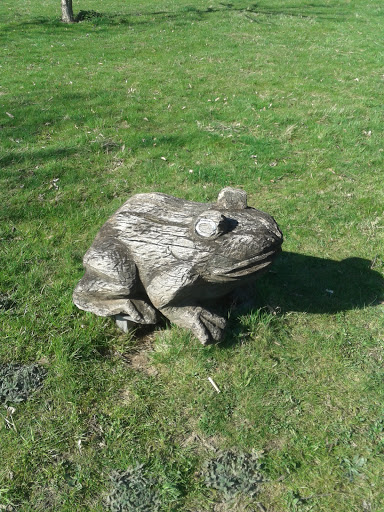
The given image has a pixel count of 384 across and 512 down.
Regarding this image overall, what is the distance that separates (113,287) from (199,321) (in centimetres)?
82

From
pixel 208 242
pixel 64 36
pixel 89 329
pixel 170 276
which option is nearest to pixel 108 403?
pixel 89 329

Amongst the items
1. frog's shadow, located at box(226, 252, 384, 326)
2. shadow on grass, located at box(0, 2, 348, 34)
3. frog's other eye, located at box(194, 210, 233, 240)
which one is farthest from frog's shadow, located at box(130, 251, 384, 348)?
shadow on grass, located at box(0, 2, 348, 34)

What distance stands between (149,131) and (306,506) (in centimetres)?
700

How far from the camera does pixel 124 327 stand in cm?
409

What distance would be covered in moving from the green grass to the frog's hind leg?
1.26 feet

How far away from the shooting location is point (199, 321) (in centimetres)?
365

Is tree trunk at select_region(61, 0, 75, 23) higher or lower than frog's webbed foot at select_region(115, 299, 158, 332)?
higher

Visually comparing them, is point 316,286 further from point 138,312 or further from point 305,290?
point 138,312

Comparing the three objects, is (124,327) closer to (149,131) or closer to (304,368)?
(304,368)

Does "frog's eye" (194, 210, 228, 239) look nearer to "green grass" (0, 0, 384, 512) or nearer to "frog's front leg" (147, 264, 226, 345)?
"frog's front leg" (147, 264, 226, 345)

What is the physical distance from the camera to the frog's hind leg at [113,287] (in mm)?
3662

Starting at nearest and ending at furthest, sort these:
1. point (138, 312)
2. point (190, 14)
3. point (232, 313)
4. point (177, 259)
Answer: point (177, 259) → point (138, 312) → point (232, 313) → point (190, 14)

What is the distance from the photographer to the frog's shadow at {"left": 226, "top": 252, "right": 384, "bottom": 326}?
14.9ft

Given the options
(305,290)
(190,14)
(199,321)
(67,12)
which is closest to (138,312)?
(199,321)
